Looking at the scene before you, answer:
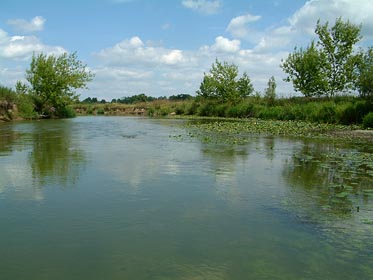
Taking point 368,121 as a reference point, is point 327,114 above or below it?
above

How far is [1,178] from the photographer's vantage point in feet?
26.3

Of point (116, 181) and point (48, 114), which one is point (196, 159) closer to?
point (116, 181)

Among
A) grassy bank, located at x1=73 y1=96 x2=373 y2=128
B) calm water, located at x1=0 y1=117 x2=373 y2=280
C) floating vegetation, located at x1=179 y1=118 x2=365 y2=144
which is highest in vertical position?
grassy bank, located at x1=73 y1=96 x2=373 y2=128

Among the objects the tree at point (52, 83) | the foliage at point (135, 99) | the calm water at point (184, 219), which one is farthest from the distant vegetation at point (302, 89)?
the foliage at point (135, 99)

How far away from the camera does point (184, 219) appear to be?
5.48 meters

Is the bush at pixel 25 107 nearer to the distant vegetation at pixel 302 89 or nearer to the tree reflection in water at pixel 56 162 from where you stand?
the distant vegetation at pixel 302 89

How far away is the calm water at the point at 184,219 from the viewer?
13.0ft

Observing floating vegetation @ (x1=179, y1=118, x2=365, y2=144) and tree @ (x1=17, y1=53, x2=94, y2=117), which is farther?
Answer: tree @ (x1=17, y1=53, x2=94, y2=117)

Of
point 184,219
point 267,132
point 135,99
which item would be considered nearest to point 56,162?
point 184,219

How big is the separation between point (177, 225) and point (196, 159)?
5897mm

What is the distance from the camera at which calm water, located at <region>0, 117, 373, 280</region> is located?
398cm

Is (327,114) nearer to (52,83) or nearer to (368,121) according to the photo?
(368,121)

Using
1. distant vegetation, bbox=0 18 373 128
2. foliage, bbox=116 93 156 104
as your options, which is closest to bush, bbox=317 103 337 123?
distant vegetation, bbox=0 18 373 128

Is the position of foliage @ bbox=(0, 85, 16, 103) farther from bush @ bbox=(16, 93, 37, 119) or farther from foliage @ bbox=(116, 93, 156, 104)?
foliage @ bbox=(116, 93, 156, 104)
